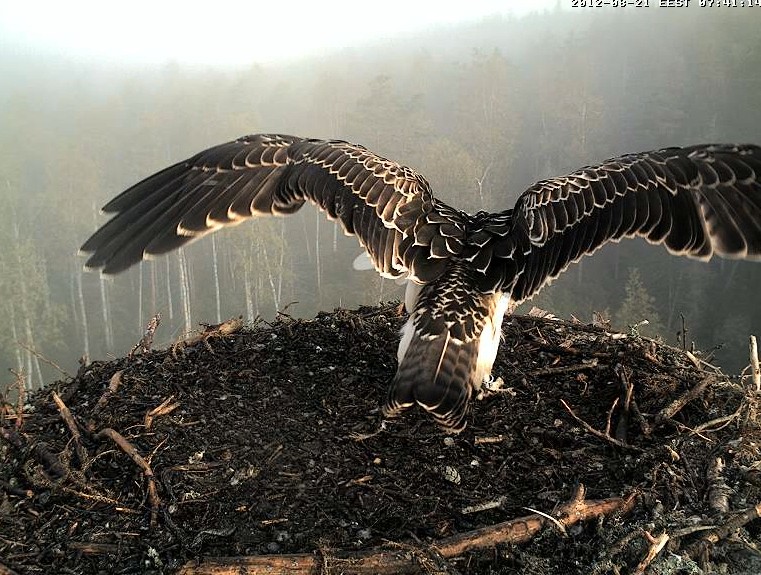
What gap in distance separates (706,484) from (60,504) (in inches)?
117

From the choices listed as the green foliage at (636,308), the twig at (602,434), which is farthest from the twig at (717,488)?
the green foliage at (636,308)

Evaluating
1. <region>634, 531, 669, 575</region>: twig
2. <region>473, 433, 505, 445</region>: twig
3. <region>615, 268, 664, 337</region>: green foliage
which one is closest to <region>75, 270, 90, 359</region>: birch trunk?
<region>615, 268, 664, 337</region>: green foliage

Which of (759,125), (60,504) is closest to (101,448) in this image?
(60,504)

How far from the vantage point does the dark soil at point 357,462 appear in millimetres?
2482

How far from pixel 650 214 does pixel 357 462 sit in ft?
6.84

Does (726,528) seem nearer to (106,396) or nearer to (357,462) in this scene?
(357,462)

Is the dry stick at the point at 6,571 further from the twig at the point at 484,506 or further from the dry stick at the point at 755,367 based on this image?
the dry stick at the point at 755,367

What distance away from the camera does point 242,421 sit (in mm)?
3301

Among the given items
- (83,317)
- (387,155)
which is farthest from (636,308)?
(83,317)

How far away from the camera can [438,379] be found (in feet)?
9.14

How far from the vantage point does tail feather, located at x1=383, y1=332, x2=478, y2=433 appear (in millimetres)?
2725

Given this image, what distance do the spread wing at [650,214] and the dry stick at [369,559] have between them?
4.36 feet

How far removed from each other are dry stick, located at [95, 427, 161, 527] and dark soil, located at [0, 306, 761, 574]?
0.07ft

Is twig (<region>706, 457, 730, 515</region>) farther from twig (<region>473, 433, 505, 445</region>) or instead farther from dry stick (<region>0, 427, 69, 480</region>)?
dry stick (<region>0, 427, 69, 480</region>)
